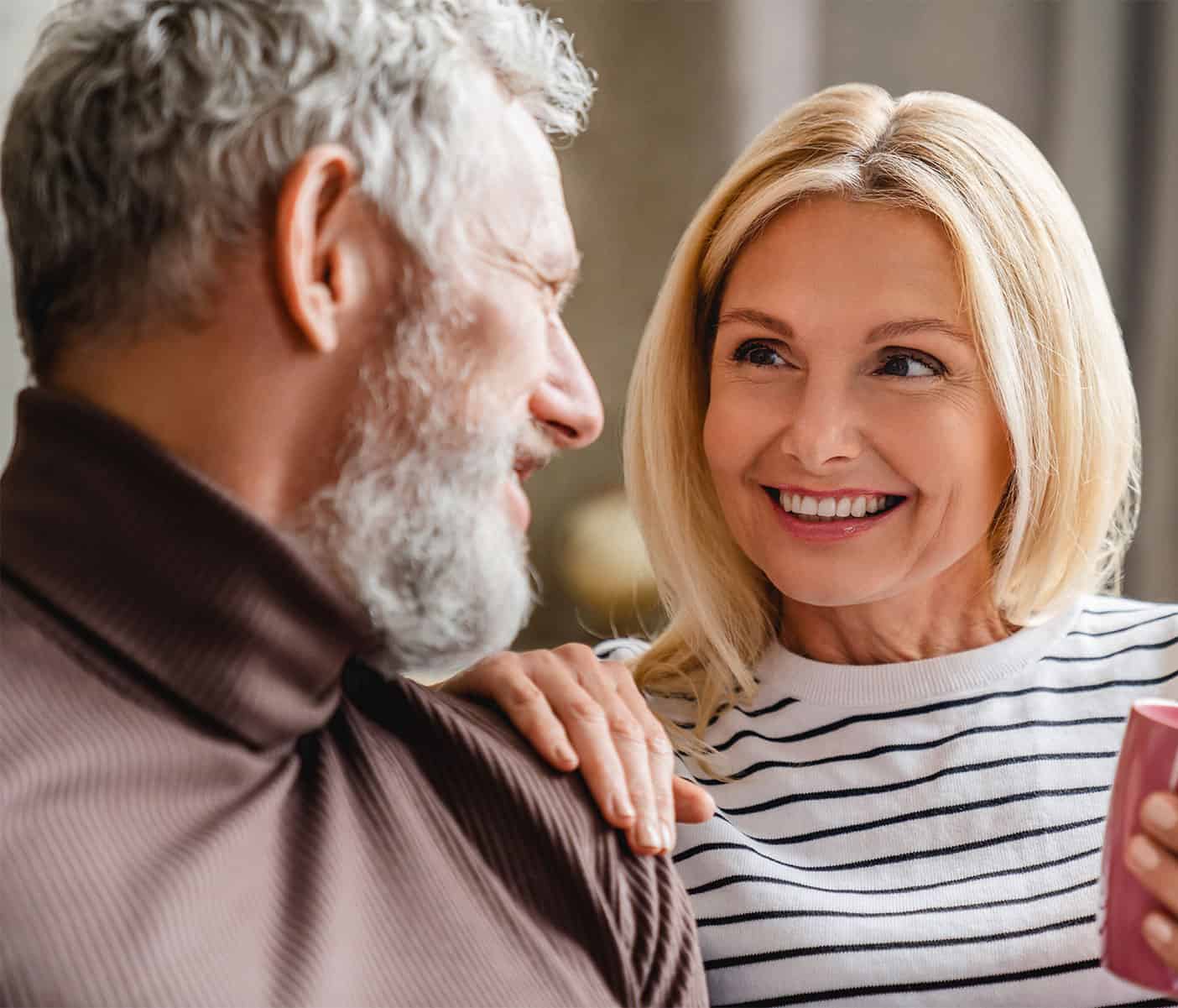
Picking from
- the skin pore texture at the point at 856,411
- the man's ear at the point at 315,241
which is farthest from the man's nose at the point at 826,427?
the man's ear at the point at 315,241

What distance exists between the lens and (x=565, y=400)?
3.52 feet

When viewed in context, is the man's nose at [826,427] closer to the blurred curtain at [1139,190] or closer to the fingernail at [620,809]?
the fingernail at [620,809]

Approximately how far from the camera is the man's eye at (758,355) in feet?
Result: 4.65

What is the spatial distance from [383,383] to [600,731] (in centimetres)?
33

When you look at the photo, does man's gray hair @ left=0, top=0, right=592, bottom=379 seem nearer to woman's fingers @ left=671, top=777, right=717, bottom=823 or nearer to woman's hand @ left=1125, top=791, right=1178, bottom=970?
woman's fingers @ left=671, top=777, right=717, bottom=823

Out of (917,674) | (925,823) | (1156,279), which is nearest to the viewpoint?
(925,823)

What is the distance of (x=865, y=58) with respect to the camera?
241 cm

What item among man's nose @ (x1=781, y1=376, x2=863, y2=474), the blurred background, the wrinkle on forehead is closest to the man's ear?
the wrinkle on forehead

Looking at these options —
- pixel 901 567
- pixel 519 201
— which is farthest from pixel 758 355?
pixel 519 201

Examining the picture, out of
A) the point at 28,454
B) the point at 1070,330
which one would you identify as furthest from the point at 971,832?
the point at 28,454

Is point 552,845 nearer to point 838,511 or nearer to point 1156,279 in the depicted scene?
point 838,511

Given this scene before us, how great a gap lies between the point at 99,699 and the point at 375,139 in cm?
42

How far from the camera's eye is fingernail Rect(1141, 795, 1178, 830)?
87 centimetres

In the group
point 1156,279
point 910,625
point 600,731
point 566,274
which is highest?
point 566,274
